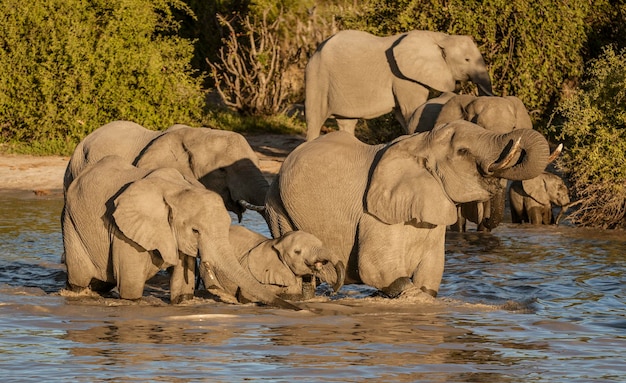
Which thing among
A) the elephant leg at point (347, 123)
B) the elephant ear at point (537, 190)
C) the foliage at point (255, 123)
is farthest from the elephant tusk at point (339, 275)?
the foliage at point (255, 123)

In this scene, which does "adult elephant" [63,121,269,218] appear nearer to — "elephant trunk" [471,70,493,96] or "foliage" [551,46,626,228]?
"foliage" [551,46,626,228]

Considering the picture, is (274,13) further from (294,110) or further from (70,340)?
(70,340)

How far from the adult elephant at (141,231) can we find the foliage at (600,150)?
591 cm

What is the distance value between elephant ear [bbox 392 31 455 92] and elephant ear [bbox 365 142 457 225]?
23.4 ft

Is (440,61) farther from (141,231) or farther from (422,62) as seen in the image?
(141,231)

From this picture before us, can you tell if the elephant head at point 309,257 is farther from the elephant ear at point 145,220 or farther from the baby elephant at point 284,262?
the elephant ear at point 145,220

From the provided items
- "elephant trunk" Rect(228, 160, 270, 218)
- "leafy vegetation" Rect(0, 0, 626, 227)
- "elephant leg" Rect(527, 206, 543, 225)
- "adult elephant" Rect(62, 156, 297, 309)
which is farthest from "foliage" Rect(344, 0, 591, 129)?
"adult elephant" Rect(62, 156, 297, 309)

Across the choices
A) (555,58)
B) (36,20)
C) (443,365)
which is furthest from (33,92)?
(443,365)

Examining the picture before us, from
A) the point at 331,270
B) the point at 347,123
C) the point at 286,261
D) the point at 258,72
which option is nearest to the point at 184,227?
the point at 286,261

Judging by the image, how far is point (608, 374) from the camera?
24.2 feet

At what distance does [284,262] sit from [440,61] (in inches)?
291

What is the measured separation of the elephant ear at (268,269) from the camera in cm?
935

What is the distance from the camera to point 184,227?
349 inches

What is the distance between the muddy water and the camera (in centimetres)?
741
